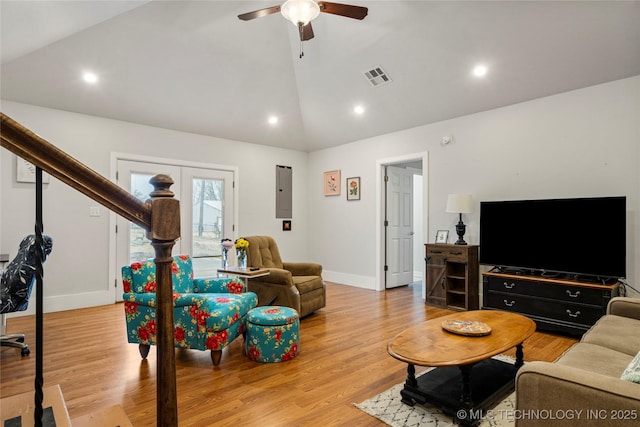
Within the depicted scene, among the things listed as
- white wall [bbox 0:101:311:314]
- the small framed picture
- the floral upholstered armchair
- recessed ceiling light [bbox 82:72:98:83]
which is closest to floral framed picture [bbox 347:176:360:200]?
the small framed picture

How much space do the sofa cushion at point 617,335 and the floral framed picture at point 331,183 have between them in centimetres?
457

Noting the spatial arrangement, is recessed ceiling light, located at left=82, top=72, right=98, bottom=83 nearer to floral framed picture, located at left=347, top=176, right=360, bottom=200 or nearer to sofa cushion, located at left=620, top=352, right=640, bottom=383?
floral framed picture, located at left=347, top=176, right=360, bottom=200

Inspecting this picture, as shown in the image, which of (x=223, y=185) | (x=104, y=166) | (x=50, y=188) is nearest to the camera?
(x=50, y=188)

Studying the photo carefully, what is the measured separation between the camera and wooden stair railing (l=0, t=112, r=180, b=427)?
0.82m

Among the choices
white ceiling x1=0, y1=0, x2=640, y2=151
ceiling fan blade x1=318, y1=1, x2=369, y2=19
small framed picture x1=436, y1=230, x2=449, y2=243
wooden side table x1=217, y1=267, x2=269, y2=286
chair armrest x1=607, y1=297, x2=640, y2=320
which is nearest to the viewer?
chair armrest x1=607, y1=297, x2=640, y2=320

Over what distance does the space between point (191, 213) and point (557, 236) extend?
15.9 ft

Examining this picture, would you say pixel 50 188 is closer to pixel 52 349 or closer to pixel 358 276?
pixel 52 349

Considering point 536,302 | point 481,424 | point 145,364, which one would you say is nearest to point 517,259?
point 536,302

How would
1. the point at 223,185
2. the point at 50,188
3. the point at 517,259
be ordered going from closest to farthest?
the point at 517,259
the point at 50,188
the point at 223,185

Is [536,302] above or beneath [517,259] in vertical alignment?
beneath

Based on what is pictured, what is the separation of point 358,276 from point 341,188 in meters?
1.60

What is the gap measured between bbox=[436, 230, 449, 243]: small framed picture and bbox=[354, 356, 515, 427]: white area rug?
274 centimetres

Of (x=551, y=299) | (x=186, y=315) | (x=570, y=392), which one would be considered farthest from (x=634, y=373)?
(x=186, y=315)

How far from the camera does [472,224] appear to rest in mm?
4703
